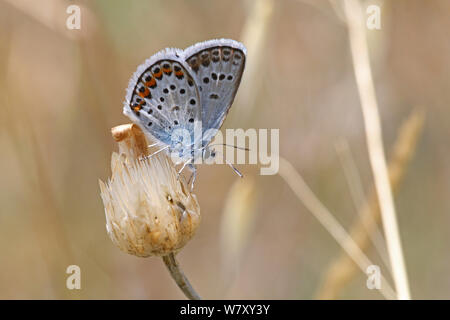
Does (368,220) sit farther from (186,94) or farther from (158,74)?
(158,74)

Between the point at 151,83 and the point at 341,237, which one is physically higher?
the point at 151,83

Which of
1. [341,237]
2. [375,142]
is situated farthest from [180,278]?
[375,142]

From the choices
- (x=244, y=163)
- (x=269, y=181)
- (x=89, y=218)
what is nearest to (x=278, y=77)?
(x=269, y=181)

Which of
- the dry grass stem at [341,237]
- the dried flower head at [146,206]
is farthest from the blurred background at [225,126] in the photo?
the dried flower head at [146,206]

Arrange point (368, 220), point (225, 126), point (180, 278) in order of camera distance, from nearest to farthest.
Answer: point (180, 278) < point (368, 220) < point (225, 126)

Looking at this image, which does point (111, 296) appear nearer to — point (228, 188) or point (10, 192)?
point (10, 192)

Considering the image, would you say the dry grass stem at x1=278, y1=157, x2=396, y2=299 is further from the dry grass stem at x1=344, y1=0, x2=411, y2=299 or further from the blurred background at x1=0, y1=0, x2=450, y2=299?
the blurred background at x1=0, y1=0, x2=450, y2=299

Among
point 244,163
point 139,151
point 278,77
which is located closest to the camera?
point 139,151
